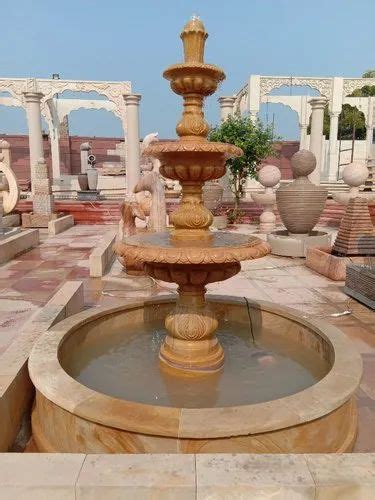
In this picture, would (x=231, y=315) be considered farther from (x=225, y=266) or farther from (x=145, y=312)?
(x=225, y=266)

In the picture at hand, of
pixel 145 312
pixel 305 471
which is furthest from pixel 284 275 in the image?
pixel 305 471

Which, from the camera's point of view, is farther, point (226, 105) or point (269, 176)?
point (226, 105)

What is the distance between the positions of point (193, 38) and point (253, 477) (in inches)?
106

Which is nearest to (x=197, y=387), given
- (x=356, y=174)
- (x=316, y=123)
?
(x=356, y=174)

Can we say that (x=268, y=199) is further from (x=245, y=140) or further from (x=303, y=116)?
(x=303, y=116)

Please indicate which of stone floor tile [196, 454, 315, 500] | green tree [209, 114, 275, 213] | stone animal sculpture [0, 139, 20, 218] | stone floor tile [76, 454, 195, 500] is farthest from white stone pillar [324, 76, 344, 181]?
stone floor tile [76, 454, 195, 500]

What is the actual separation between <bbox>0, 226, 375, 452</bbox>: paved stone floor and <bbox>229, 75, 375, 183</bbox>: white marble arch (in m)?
13.0

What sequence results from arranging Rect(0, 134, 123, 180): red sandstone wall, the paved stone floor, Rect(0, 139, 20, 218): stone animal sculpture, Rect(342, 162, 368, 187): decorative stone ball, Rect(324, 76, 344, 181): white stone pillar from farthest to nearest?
Rect(0, 134, 123, 180): red sandstone wall < Rect(324, 76, 344, 181): white stone pillar < Rect(342, 162, 368, 187): decorative stone ball < Rect(0, 139, 20, 218): stone animal sculpture < the paved stone floor

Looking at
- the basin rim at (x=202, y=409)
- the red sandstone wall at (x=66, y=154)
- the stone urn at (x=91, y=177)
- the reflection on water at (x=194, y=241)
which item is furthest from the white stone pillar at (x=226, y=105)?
the basin rim at (x=202, y=409)

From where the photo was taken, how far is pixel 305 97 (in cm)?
2434

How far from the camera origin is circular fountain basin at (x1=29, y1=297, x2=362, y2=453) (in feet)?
6.62

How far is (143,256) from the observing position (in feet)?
8.29

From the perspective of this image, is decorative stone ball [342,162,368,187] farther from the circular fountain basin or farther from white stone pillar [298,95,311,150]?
white stone pillar [298,95,311,150]

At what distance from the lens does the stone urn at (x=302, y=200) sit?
8750mm
